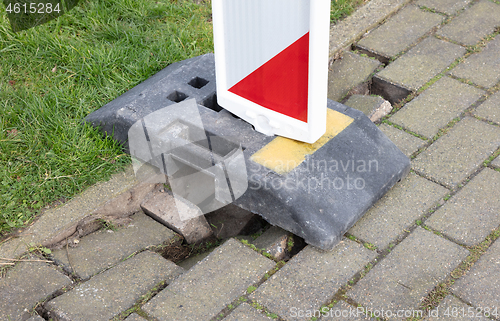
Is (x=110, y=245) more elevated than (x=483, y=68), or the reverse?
(x=483, y=68)

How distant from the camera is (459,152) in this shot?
2865 mm

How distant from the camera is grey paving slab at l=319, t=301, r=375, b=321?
2.16 metres

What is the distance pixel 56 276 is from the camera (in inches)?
93.4

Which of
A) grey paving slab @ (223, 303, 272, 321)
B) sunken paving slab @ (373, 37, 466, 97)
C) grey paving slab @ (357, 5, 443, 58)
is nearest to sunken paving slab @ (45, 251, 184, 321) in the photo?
grey paving slab @ (223, 303, 272, 321)

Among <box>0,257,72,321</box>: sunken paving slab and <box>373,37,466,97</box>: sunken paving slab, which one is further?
<box>373,37,466,97</box>: sunken paving slab

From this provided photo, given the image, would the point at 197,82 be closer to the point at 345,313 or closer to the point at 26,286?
the point at 26,286

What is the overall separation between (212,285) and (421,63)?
209 cm

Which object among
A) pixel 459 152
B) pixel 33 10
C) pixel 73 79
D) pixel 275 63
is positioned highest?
pixel 275 63

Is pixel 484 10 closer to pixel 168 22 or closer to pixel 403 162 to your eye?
pixel 403 162

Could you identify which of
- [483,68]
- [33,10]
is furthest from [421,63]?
[33,10]

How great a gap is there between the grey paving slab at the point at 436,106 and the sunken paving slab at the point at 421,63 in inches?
4.4

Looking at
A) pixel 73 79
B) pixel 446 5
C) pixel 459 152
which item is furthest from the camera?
pixel 446 5

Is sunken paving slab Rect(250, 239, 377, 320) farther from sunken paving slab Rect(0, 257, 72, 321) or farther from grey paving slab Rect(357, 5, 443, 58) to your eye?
grey paving slab Rect(357, 5, 443, 58)

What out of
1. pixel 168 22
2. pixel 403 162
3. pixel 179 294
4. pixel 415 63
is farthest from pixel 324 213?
pixel 168 22
